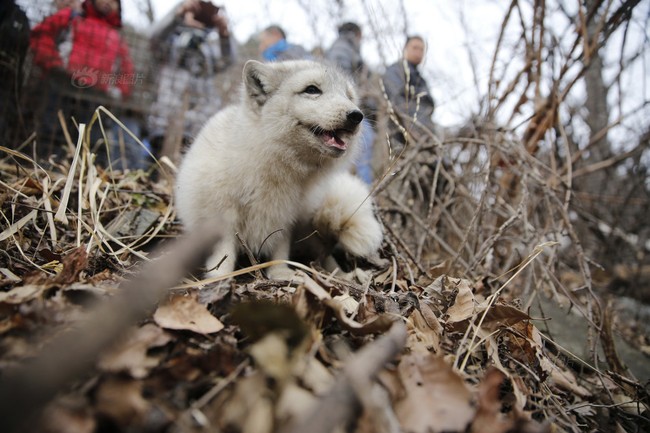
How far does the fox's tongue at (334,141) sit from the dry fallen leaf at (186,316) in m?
1.40

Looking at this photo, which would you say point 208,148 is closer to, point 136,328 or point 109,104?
point 136,328

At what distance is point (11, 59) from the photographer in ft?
13.3

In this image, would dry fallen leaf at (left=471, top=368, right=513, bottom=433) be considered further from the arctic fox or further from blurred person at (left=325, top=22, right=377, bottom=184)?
blurred person at (left=325, top=22, right=377, bottom=184)

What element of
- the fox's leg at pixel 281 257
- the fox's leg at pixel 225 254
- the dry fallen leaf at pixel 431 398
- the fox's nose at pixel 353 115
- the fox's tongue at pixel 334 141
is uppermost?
the fox's nose at pixel 353 115

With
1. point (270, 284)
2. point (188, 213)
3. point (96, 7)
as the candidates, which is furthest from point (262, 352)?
point (96, 7)

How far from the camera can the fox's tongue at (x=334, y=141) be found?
98.5 inches

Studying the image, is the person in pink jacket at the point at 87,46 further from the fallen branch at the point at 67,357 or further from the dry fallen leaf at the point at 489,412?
the dry fallen leaf at the point at 489,412

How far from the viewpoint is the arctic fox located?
245 centimetres

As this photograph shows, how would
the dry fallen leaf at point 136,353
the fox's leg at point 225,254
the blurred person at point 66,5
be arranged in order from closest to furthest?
the dry fallen leaf at point 136,353 < the fox's leg at point 225,254 < the blurred person at point 66,5

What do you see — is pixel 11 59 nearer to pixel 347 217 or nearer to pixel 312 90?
pixel 312 90

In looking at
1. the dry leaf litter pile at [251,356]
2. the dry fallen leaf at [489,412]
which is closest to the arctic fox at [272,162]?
the dry leaf litter pile at [251,356]

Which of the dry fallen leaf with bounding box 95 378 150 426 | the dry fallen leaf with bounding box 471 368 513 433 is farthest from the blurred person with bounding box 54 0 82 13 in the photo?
the dry fallen leaf with bounding box 471 368 513 433

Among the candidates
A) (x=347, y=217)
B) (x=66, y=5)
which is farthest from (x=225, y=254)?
(x=66, y=5)

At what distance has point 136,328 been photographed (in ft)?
4.17
